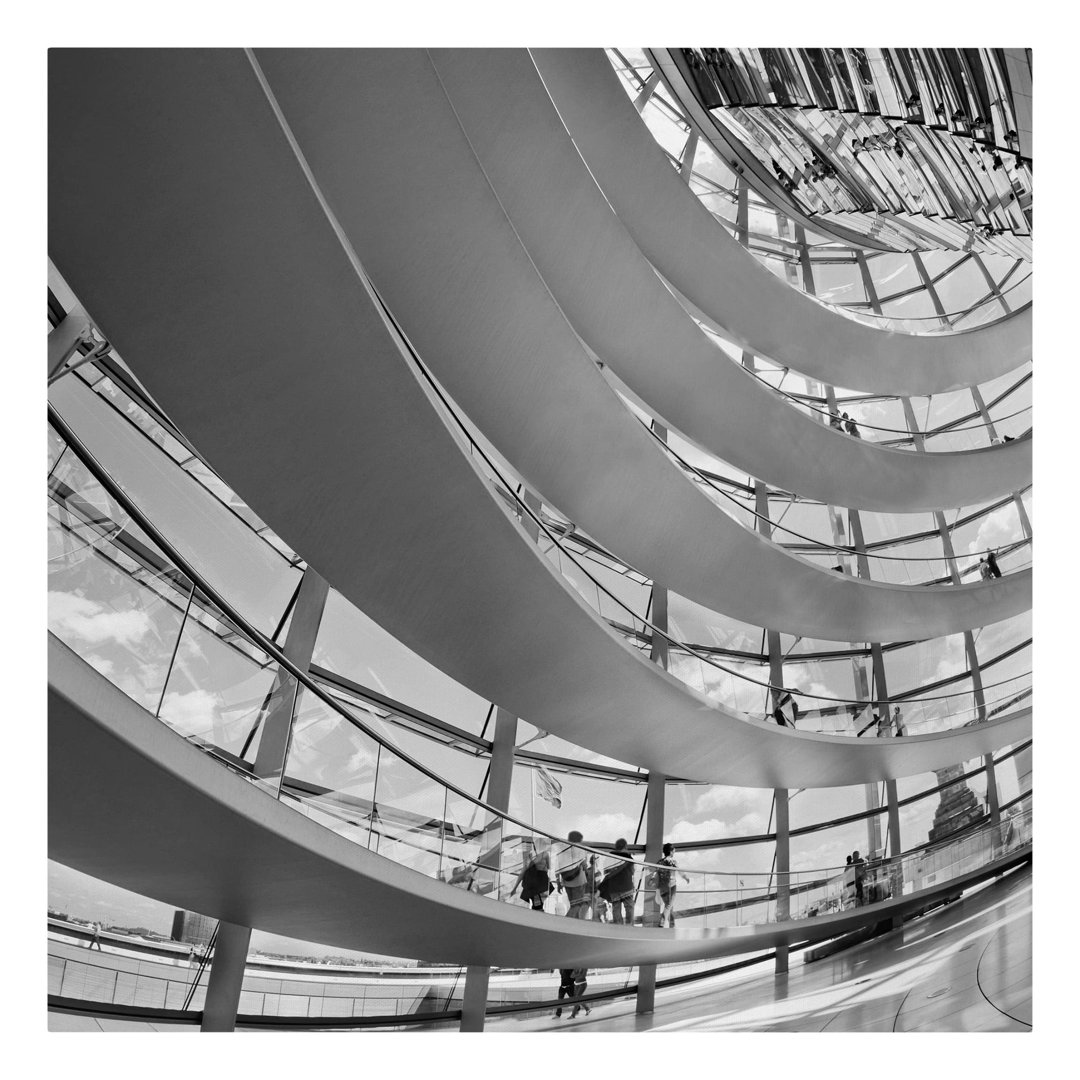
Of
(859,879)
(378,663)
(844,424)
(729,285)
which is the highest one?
(844,424)

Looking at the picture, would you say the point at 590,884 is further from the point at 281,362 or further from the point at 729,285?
the point at 729,285

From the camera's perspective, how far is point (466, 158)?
22.5ft

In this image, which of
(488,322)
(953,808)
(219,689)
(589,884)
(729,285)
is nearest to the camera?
(219,689)

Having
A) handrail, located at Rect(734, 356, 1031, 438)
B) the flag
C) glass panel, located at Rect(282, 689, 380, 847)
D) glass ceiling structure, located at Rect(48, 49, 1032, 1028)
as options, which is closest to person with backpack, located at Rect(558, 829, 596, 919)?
glass ceiling structure, located at Rect(48, 49, 1032, 1028)

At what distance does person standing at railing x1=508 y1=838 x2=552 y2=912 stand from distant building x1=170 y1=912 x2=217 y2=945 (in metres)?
3.07

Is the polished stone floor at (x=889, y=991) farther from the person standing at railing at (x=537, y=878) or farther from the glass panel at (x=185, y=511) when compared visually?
the glass panel at (x=185, y=511)

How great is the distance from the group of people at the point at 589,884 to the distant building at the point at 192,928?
3.17 meters

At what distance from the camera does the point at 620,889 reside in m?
10.4

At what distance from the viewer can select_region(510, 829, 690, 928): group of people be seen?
30.6 ft

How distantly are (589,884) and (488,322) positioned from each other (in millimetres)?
5802

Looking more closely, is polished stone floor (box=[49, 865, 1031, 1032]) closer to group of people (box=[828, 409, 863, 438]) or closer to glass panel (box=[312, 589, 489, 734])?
glass panel (box=[312, 589, 489, 734])

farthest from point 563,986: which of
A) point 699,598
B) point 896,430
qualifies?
point 896,430
